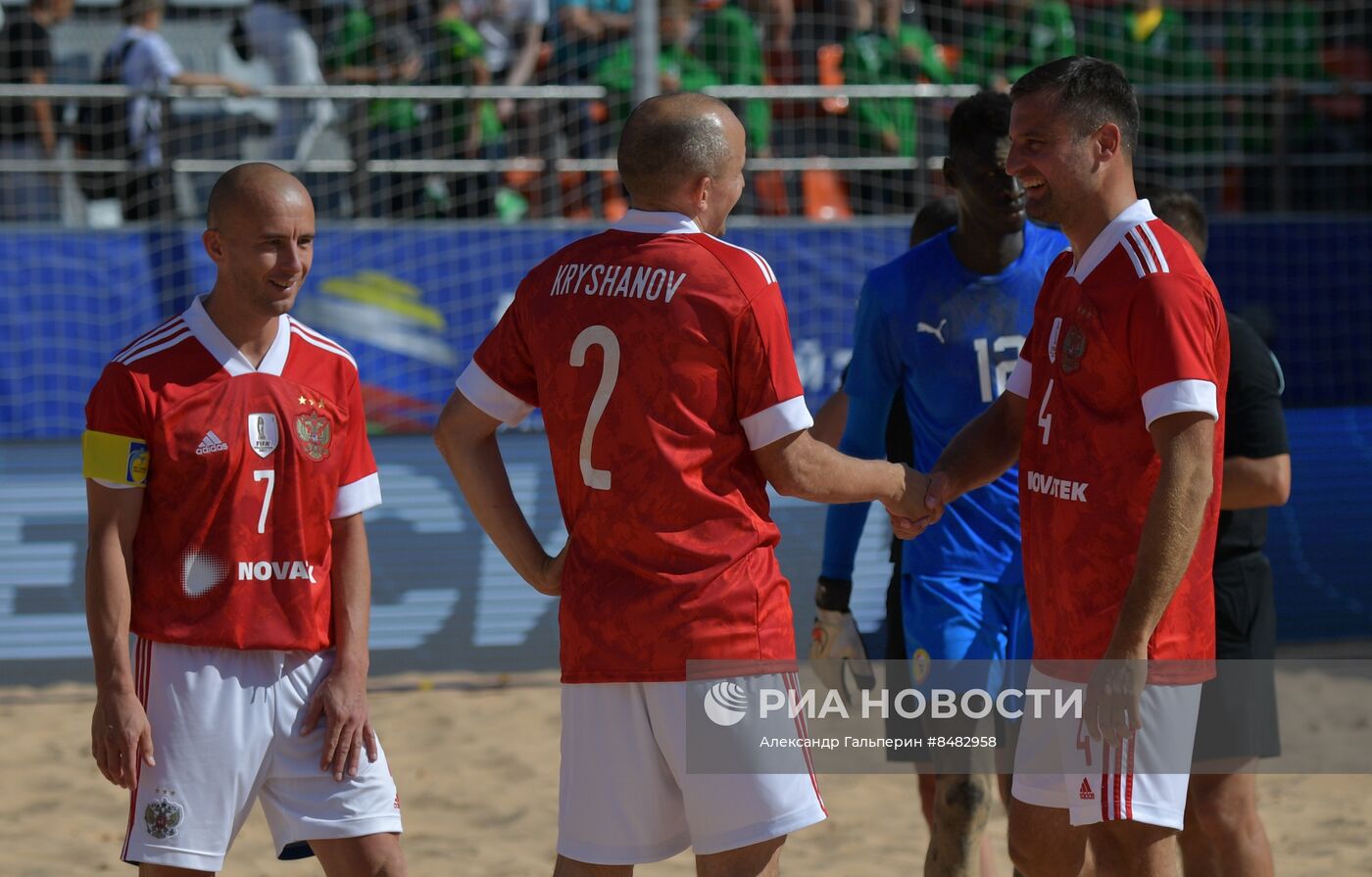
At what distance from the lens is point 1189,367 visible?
113 inches

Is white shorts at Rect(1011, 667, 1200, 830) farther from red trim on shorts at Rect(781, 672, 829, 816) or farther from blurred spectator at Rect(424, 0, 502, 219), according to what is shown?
blurred spectator at Rect(424, 0, 502, 219)

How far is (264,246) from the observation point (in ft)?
11.0

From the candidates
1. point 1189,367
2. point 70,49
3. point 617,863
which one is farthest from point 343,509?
point 70,49

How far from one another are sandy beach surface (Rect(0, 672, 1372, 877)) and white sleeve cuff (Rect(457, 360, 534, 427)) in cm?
231

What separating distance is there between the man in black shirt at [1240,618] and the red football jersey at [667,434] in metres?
1.47

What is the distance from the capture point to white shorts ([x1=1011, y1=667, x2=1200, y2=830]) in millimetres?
3006

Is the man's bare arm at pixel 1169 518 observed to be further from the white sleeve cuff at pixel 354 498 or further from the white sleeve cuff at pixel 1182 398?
the white sleeve cuff at pixel 354 498

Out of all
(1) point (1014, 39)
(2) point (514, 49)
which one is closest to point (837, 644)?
(2) point (514, 49)

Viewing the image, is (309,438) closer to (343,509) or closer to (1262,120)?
(343,509)

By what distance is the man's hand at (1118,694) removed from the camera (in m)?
2.93

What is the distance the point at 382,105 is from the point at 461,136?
51 cm

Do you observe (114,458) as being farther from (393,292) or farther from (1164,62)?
(1164,62)

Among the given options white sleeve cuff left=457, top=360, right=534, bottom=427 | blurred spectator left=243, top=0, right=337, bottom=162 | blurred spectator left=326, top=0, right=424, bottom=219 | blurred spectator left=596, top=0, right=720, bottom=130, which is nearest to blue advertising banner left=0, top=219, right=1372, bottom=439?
blurred spectator left=326, top=0, right=424, bottom=219

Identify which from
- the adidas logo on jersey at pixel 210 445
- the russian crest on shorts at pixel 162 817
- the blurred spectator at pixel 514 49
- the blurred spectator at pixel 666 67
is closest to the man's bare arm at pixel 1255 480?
the adidas logo on jersey at pixel 210 445
